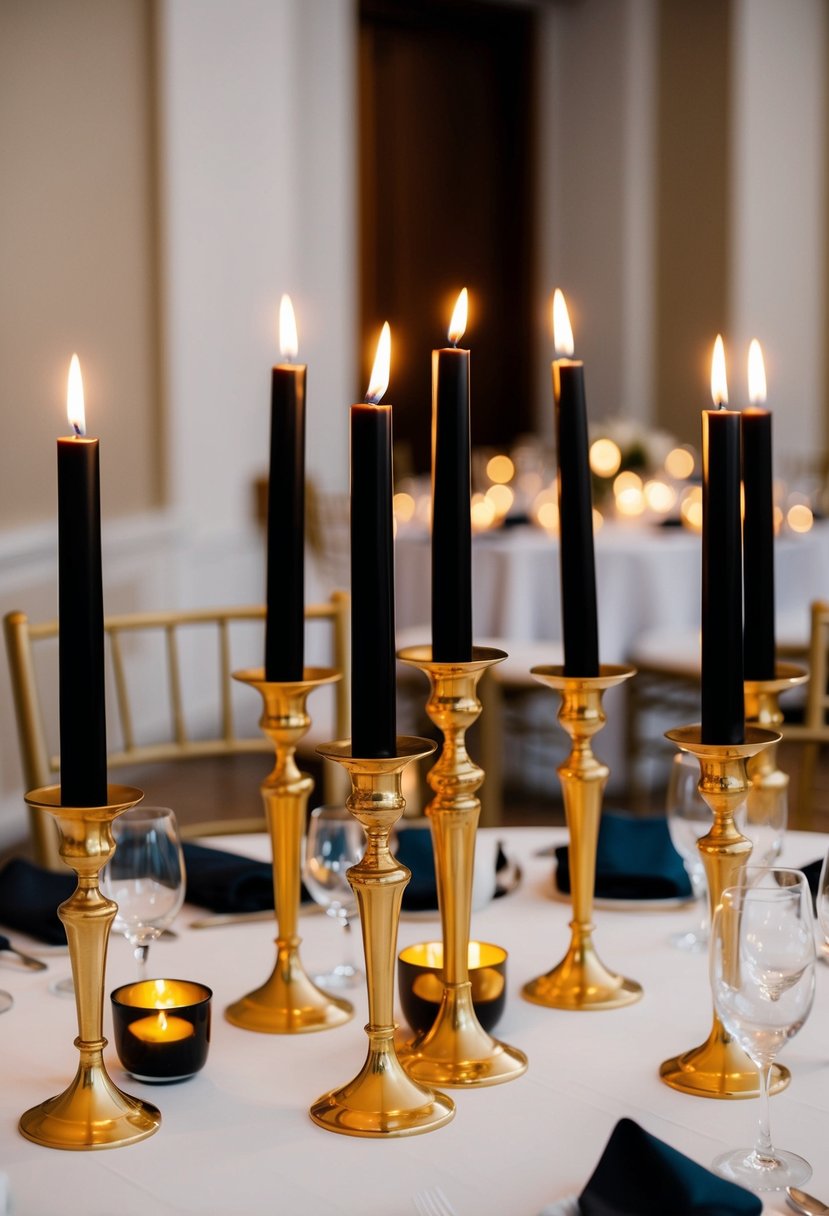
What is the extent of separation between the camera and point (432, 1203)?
0.83 meters

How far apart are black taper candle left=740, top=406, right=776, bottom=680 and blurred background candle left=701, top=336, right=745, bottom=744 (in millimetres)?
247

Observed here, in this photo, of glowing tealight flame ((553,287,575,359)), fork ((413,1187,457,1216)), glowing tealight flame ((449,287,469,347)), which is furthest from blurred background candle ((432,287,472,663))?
fork ((413,1187,457,1216))

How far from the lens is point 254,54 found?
5.09 m

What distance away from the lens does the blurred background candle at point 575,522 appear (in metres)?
1.05

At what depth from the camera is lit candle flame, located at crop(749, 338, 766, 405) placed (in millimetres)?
1046

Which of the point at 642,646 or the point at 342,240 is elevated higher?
the point at 342,240

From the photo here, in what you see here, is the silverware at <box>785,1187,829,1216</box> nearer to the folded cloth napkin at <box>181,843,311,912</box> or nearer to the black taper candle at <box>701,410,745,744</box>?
the black taper candle at <box>701,410,745,744</box>

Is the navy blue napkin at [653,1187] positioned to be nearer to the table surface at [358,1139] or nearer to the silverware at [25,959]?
the table surface at [358,1139]

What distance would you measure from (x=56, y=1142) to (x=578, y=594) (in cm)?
51

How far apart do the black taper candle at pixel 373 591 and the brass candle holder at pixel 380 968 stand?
0.08 feet

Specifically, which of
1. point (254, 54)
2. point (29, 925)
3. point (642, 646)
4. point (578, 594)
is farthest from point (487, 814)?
point (254, 54)

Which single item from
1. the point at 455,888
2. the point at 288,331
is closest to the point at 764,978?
the point at 455,888

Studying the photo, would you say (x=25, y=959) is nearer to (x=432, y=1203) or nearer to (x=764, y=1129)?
(x=432, y=1203)

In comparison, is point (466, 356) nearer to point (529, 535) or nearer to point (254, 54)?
point (529, 535)
